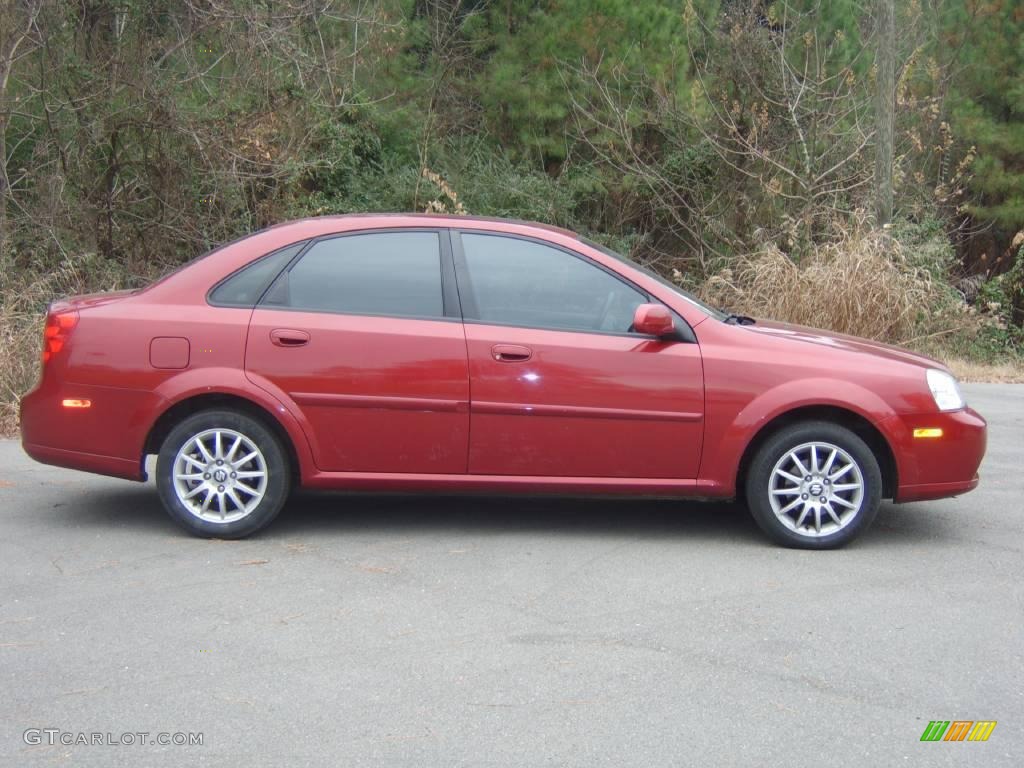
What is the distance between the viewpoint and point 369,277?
5.99 m

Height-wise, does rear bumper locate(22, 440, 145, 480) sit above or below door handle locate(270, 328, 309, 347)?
below

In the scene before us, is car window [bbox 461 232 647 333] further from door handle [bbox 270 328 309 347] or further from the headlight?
the headlight

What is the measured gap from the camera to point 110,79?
14.1 metres

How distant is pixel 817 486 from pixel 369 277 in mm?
2560

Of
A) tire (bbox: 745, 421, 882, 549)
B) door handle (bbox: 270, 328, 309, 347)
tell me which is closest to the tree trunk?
tire (bbox: 745, 421, 882, 549)

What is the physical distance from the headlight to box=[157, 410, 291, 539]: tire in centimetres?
338

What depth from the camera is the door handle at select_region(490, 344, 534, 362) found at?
5781mm

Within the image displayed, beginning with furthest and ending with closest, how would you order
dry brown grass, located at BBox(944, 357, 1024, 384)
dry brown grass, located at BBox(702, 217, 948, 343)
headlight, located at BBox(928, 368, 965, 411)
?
dry brown grass, located at BBox(702, 217, 948, 343)
dry brown grass, located at BBox(944, 357, 1024, 384)
headlight, located at BBox(928, 368, 965, 411)

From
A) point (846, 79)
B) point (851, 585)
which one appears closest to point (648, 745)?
point (851, 585)

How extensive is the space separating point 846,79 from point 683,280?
3761 millimetres

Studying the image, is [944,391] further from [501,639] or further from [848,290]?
[848,290]

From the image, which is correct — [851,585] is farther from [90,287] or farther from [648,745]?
[90,287]

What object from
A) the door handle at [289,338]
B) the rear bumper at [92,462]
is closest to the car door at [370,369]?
the door handle at [289,338]

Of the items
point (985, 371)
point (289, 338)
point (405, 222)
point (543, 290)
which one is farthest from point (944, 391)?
point (985, 371)
